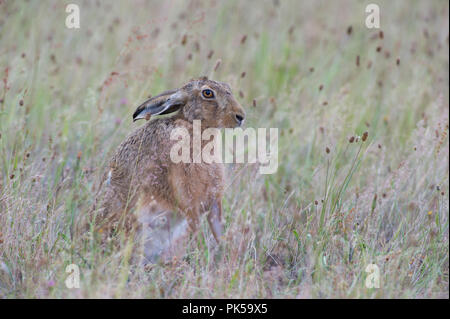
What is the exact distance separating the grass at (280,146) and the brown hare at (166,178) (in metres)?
0.18

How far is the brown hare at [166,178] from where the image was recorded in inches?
175

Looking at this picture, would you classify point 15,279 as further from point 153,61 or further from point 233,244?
point 153,61

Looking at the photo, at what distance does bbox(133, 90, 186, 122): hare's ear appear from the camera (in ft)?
14.8

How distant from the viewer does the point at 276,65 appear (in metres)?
7.42

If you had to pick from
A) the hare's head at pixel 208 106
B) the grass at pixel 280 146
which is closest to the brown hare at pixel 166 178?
the hare's head at pixel 208 106

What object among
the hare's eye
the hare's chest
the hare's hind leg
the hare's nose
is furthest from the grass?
the hare's eye

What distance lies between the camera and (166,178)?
4500 mm

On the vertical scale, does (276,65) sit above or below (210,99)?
above

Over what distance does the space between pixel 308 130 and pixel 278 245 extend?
2021mm

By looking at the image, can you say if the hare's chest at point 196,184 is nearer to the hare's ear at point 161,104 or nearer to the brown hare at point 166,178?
the brown hare at point 166,178

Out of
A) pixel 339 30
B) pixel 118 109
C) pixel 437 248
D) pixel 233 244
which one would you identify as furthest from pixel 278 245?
pixel 339 30

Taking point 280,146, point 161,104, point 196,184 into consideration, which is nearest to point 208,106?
point 161,104

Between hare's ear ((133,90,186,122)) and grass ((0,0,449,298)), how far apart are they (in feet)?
1.73

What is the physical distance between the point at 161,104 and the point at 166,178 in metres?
0.56
